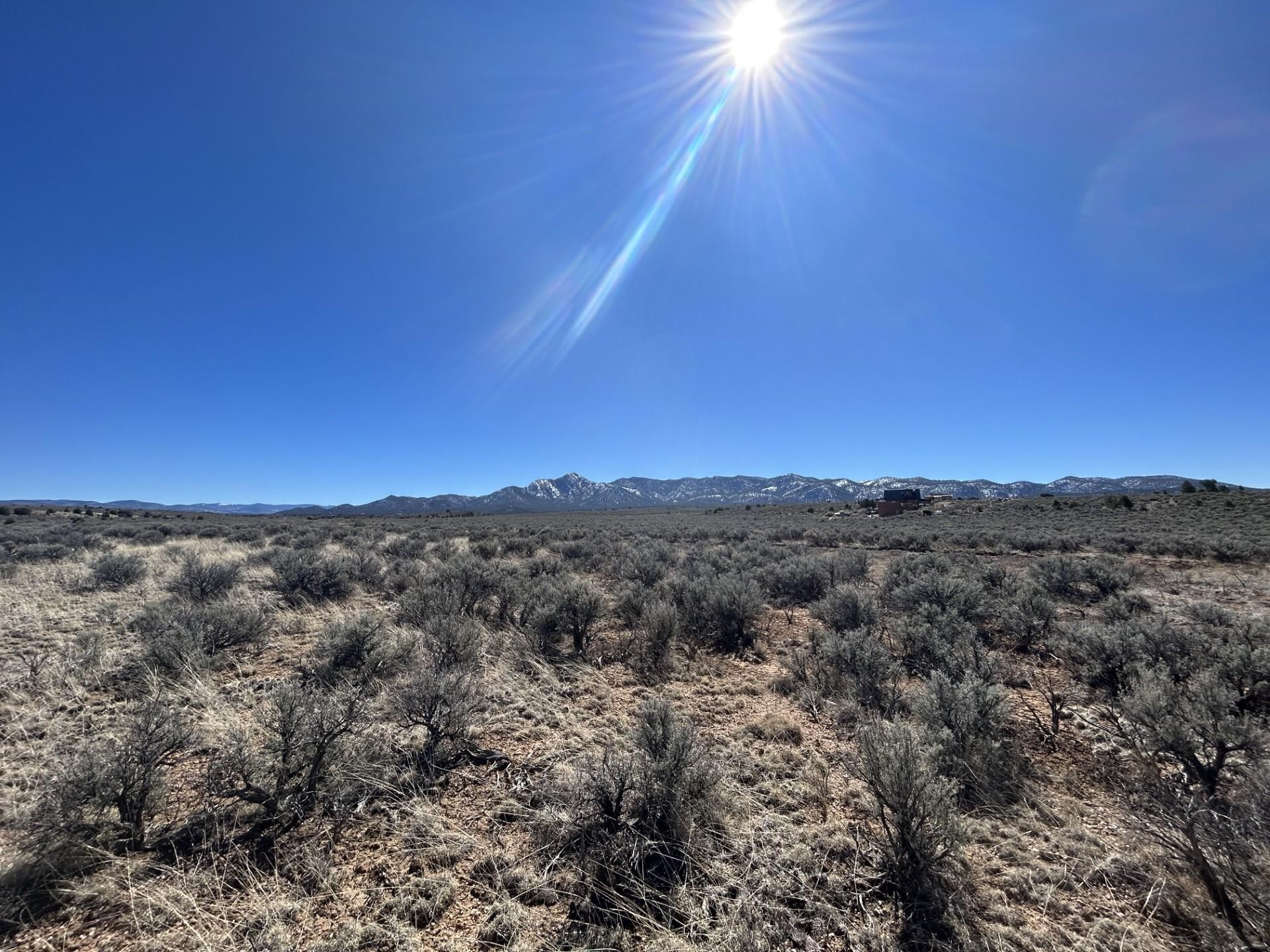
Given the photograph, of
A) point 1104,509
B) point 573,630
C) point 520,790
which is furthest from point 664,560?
point 1104,509

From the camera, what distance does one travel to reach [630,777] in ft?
12.0

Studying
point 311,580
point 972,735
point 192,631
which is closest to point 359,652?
point 192,631

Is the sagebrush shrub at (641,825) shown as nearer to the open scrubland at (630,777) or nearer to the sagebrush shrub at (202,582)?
the open scrubland at (630,777)

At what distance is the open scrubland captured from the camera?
2.69 m

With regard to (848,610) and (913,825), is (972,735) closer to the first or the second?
(913,825)

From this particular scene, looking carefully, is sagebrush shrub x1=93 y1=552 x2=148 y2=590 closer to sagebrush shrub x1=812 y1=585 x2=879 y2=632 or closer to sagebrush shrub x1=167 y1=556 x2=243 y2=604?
sagebrush shrub x1=167 y1=556 x2=243 y2=604

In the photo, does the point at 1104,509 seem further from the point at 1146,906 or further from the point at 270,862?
the point at 270,862

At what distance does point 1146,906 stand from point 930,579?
7.08m

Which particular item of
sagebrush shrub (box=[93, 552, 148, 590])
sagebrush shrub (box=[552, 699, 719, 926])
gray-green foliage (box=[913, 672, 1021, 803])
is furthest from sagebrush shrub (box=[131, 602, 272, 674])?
gray-green foliage (box=[913, 672, 1021, 803])

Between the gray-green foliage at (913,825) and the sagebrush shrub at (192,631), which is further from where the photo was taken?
the sagebrush shrub at (192,631)

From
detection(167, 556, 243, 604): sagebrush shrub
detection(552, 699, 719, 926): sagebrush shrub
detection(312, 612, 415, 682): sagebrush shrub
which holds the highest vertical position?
detection(167, 556, 243, 604): sagebrush shrub

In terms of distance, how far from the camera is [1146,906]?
272cm

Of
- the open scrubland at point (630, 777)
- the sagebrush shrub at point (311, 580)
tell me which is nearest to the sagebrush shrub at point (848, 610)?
the open scrubland at point (630, 777)

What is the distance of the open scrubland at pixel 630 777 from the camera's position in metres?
2.69
